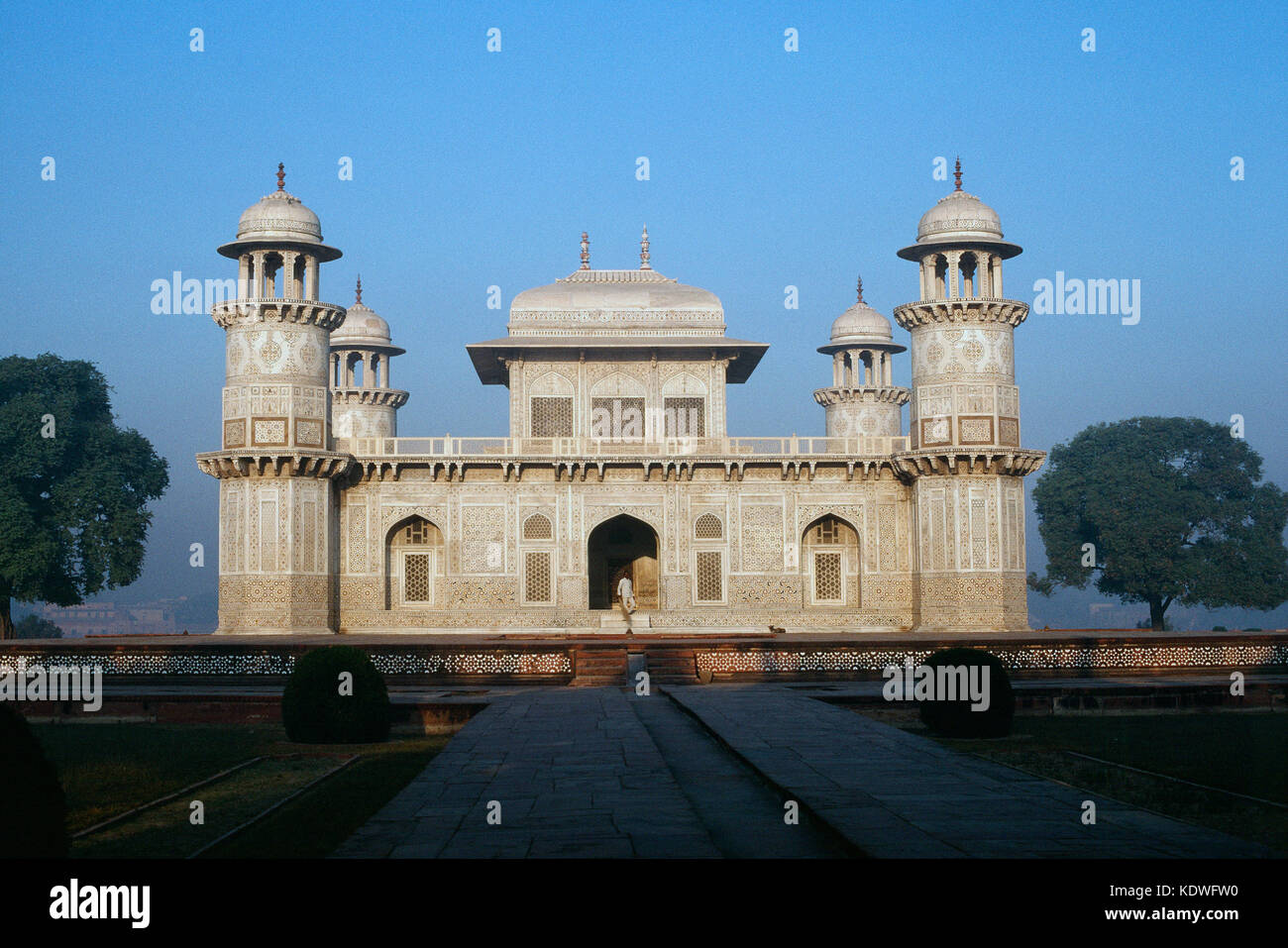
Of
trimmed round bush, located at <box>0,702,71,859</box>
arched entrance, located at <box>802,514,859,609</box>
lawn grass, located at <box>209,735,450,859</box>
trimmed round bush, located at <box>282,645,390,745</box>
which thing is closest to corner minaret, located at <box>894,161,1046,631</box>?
arched entrance, located at <box>802,514,859,609</box>

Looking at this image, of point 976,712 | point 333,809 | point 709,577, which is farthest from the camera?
point 709,577

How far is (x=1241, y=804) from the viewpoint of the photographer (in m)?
10.3

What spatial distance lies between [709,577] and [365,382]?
17.8 m

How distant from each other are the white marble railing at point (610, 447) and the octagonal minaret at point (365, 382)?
1079cm

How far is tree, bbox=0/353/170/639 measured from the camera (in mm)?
40125

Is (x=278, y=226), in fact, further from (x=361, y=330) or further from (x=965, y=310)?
(x=965, y=310)

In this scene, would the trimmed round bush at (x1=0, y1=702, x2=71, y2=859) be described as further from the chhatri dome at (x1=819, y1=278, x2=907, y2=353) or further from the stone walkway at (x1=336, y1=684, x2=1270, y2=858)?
the chhatri dome at (x1=819, y1=278, x2=907, y2=353)

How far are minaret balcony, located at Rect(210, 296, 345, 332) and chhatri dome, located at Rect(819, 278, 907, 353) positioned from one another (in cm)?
2138

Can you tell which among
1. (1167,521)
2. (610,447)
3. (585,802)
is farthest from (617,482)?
(585,802)

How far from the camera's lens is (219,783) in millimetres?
12523

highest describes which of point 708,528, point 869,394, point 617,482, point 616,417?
point 869,394

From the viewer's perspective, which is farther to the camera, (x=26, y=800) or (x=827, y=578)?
(x=827, y=578)
